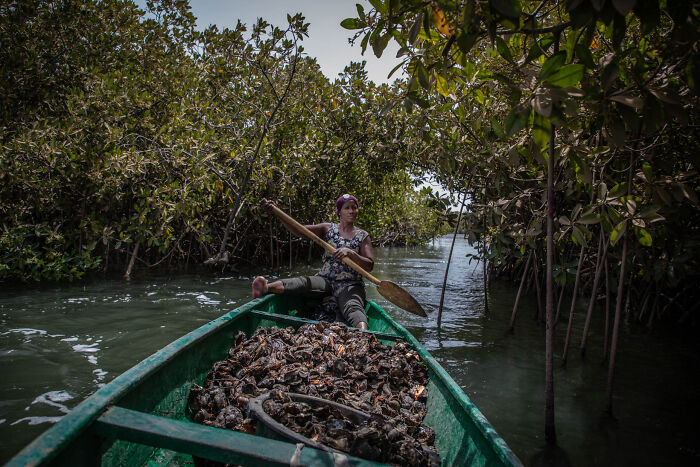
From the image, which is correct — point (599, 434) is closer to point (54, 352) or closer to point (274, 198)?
point (54, 352)

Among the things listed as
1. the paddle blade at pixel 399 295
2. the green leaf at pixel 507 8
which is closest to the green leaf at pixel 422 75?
the green leaf at pixel 507 8

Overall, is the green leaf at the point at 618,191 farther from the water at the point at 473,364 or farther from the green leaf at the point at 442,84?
the water at the point at 473,364

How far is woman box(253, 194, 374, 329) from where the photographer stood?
165 inches

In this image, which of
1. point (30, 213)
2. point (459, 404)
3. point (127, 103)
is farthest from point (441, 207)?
point (30, 213)

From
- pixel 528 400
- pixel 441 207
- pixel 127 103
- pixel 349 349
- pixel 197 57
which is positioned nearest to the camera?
pixel 349 349

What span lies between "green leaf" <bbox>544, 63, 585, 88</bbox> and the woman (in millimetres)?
2996

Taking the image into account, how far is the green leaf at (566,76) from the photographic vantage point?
53.9 inches

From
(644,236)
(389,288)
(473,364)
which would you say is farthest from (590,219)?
(389,288)

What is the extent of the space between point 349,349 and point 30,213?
6621mm

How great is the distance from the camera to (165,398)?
204 centimetres

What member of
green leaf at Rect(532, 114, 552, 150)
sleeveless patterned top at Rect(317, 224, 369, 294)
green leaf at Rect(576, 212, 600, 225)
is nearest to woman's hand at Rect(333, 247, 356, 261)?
sleeveless patterned top at Rect(317, 224, 369, 294)

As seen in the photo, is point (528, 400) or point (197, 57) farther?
point (197, 57)

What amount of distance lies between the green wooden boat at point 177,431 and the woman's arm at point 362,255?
70.6 inches

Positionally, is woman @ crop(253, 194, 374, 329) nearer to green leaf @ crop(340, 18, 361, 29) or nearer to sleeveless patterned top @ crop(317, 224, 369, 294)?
sleeveless patterned top @ crop(317, 224, 369, 294)
